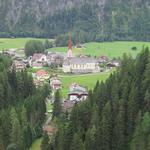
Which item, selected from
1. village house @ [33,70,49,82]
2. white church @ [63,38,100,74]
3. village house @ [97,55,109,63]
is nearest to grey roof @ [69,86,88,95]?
village house @ [33,70,49,82]

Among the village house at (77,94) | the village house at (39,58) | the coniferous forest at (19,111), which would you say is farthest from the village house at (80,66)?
the coniferous forest at (19,111)

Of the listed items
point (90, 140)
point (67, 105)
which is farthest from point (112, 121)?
point (67, 105)

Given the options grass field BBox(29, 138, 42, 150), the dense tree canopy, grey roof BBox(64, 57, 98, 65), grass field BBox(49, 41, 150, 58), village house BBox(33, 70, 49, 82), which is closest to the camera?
grass field BBox(29, 138, 42, 150)

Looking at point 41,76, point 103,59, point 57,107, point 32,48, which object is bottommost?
point 41,76

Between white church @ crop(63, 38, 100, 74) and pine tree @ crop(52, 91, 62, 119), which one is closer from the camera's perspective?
pine tree @ crop(52, 91, 62, 119)

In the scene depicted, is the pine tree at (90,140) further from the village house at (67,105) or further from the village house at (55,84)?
the village house at (55,84)

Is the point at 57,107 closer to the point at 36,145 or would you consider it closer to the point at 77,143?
the point at 36,145

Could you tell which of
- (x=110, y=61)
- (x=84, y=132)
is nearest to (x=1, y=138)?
(x=84, y=132)

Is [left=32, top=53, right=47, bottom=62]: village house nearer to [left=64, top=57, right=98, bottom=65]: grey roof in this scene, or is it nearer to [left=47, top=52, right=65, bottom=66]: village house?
[left=47, top=52, right=65, bottom=66]: village house
